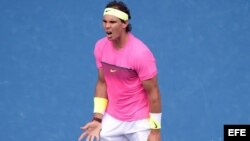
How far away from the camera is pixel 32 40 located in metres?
5.48

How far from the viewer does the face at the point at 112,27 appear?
151 inches

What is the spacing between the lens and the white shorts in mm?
4074

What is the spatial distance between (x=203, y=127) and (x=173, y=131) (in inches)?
9.3

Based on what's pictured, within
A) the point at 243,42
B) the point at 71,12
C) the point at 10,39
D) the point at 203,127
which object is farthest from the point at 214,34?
the point at 10,39

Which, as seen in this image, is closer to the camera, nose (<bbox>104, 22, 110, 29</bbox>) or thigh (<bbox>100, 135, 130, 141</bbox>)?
nose (<bbox>104, 22, 110, 29</bbox>)

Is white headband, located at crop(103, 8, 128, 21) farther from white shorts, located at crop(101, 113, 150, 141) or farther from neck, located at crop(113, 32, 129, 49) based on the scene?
white shorts, located at crop(101, 113, 150, 141)

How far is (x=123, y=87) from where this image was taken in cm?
396

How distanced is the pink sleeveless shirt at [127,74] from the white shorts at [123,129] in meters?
0.03

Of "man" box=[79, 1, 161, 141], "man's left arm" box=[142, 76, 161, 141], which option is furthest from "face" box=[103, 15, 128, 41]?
"man's left arm" box=[142, 76, 161, 141]

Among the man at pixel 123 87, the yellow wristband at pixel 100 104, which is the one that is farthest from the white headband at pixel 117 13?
the yellow wristband at pixel 100 104

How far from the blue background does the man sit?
105 cm

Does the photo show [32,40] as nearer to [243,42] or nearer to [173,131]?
[173,131]

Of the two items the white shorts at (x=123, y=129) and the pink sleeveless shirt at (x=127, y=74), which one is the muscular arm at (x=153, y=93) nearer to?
the pink sleeveless shirt at (x=127, y=74)

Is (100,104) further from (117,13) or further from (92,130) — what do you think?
(117,13)
